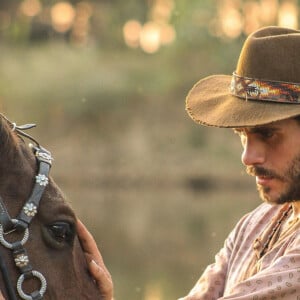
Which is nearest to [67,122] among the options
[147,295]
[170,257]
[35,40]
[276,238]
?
[35,40]

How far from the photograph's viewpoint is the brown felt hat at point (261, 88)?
310 cm

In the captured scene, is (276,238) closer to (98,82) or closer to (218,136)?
(218,136)

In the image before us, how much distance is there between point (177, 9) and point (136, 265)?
1462 centimetres

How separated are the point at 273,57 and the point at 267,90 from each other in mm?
112

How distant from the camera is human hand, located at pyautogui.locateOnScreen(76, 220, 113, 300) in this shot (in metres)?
3.04

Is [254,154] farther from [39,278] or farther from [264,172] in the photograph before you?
[39,278]

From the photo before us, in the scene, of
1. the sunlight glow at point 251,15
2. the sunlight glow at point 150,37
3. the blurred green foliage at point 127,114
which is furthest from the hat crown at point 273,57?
the sunlight glow at point 150,37

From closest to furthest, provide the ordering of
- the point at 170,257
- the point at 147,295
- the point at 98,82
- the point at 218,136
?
the point at 147,295 → the point at 170,257 → the point at 218,136 → the point at 98,82

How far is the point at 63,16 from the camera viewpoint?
104 feet

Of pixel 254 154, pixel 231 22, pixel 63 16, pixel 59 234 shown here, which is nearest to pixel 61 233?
pixel 59 234

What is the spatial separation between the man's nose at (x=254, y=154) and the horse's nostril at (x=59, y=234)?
1.88ft

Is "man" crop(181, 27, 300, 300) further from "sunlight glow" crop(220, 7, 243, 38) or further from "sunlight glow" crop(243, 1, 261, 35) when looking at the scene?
"sunlight glow" crop(243, 1, 261, 35)

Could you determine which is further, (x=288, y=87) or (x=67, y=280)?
(x=288, y=87)

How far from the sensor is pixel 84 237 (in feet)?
10.1
